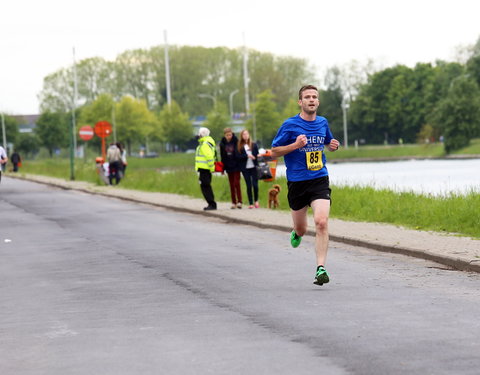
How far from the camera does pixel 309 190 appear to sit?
945cm

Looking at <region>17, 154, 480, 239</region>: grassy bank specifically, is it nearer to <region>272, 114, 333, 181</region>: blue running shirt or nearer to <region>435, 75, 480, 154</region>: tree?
<region>272, 114, 333, 181</region>: blue running shirt

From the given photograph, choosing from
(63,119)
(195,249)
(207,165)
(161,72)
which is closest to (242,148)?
(207,165)

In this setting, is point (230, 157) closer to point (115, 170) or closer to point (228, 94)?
point (115, 170)

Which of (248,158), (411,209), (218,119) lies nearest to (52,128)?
(218,119)

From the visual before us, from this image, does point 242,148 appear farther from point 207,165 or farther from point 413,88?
point 413,88

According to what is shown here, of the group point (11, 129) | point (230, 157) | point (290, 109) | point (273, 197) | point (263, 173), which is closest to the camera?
point (273, 197)

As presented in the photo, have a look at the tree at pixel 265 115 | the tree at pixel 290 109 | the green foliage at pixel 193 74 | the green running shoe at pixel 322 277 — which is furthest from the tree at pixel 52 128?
the green running shoe at pixel 322 277

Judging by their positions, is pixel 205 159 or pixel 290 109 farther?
pixel 290 109

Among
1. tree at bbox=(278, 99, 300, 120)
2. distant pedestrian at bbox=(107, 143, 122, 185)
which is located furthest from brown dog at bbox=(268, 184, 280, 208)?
tree at bbox=(278, 99, 300, 120)

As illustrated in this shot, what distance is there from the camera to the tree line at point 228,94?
97688 mm

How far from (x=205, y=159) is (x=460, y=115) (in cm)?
6584

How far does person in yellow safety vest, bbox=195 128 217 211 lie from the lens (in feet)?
68.1

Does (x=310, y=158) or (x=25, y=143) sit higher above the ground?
(x=310, y=158)

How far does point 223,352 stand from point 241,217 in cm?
1250
